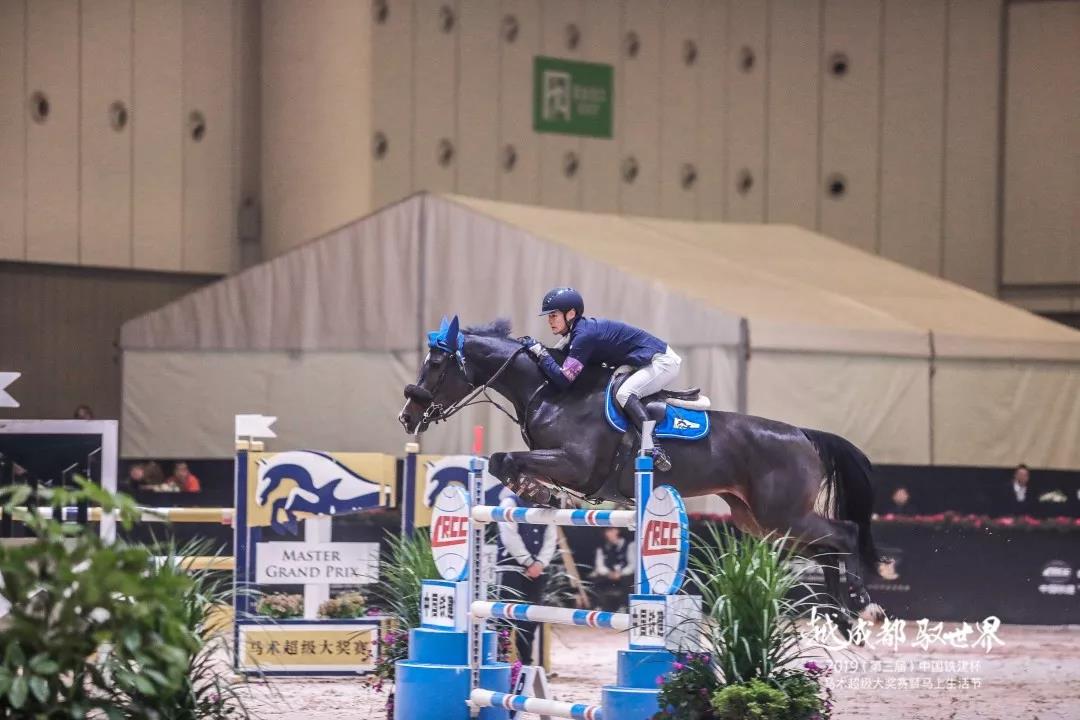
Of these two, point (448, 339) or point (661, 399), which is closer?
point (448, 339)

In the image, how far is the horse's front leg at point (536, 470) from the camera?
7773 mm

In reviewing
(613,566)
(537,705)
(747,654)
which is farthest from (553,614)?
(613,566)

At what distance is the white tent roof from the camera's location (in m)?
15.3

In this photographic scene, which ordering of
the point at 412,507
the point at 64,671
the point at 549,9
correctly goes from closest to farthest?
1. the point at 64,671
2. the point at 412,507
3. the point at 549,9

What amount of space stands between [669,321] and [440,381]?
7232 millimetres

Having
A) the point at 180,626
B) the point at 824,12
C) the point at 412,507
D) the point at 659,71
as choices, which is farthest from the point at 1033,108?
the point at 180,626

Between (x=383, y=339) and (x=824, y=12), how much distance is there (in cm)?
893

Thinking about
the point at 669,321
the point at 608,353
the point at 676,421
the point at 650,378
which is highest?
the point at 669,321

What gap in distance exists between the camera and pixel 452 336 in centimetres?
823

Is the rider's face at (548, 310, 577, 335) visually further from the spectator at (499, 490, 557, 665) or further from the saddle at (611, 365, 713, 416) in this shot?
the spectator at (499, 490, 557, 665)

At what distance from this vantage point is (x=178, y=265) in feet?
64.3

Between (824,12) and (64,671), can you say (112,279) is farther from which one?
(64,671)

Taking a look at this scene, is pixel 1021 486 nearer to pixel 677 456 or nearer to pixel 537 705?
pixel 677 456

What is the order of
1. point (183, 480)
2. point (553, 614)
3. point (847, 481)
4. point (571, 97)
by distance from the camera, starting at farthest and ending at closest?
point (571, 97)
point (183, 480)
point (847, 481)
point (553, 614)
